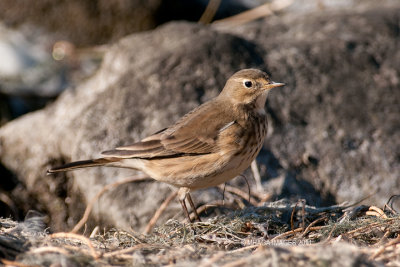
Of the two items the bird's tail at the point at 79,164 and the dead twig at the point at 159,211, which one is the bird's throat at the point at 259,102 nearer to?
the dead twig at the point at 159,211

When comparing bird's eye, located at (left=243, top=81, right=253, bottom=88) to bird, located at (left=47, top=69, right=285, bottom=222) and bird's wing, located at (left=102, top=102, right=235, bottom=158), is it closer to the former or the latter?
bird, located at (left=47, top=69, right=285, bottom=222)

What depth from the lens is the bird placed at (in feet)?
16.7

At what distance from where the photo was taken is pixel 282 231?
181 inches

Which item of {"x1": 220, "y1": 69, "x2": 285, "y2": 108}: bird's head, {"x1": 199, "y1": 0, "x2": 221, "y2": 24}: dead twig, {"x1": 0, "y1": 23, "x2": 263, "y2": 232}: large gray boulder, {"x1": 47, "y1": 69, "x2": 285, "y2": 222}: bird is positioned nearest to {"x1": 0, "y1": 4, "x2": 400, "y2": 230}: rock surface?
{"x1": 0, "y1": 23, "x2": 263, "y2": 232}: large gray boulder

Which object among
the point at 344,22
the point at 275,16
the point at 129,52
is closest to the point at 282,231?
the point at 129,52

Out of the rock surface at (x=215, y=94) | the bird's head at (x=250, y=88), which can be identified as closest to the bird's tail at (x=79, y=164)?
the rock surface at (x=215, y=94)

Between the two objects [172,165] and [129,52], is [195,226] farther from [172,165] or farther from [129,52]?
[129,52]

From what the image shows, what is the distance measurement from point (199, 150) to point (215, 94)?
1.67m

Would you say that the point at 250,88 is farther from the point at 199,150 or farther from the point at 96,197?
the point at 96,197

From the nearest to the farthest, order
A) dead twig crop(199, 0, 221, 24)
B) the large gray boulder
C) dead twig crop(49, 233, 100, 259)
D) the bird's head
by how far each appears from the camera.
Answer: dead twig crop(49, 233, 100, 259) < the bird's head < the large gray boulder < dead twig crop(199, 0, 221, 24)

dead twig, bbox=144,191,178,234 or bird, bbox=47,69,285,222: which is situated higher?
bird, bbox=47,69,285,222

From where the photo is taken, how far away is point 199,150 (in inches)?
205

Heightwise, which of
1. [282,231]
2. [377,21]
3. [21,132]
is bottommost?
[282,231]

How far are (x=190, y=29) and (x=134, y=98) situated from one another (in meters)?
1.60
